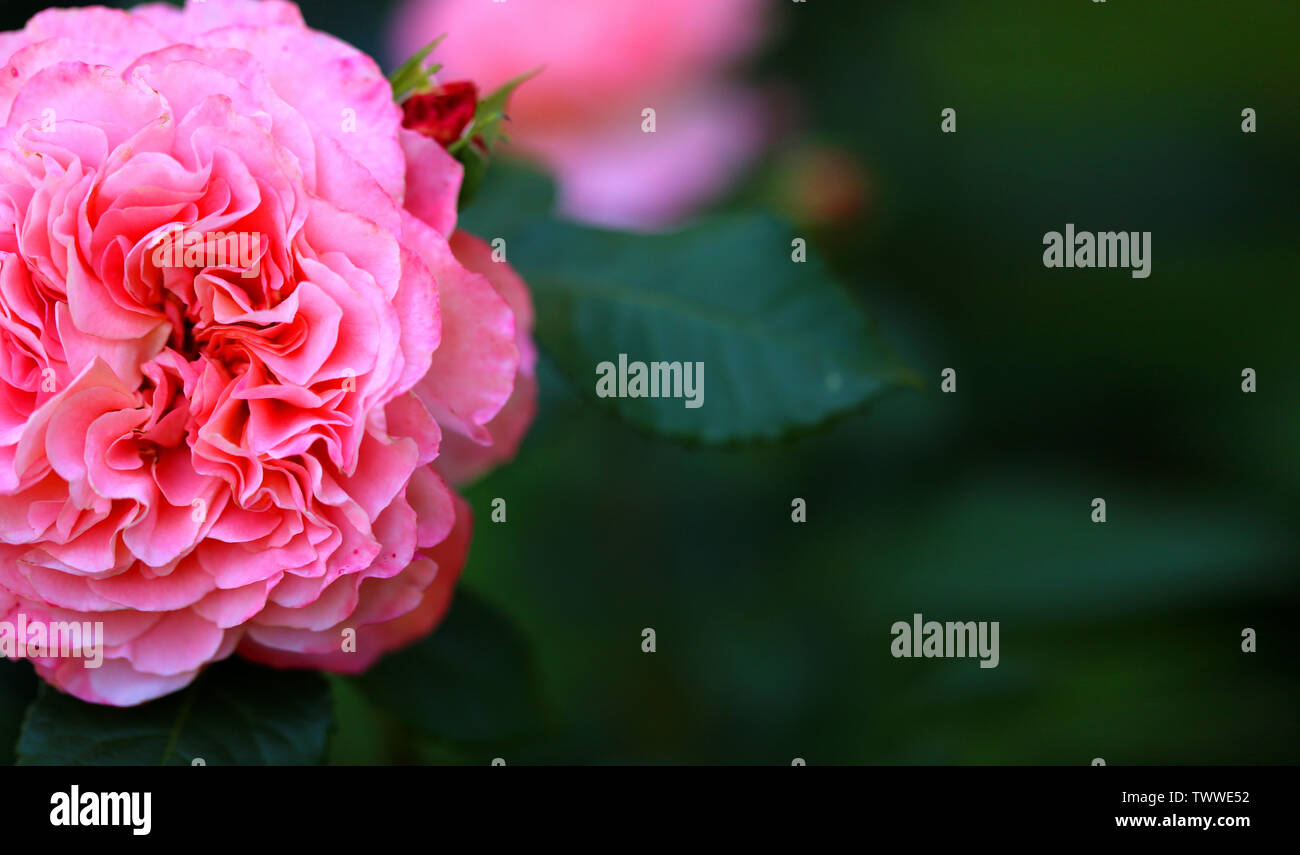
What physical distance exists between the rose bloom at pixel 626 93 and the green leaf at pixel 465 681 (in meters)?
0.84

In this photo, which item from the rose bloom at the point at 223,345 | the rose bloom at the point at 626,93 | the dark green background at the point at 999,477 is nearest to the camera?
the rose bloom at the point at 223,345

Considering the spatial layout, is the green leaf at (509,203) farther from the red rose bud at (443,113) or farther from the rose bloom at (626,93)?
the rose bloom at (626,93)

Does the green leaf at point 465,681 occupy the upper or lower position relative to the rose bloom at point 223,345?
lower

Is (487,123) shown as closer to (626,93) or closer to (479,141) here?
(479,141)

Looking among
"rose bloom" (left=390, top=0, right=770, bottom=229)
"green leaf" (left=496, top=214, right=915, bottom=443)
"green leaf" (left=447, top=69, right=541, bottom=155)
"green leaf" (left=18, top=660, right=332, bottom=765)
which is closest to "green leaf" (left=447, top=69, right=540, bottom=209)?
"green leaf" (left=447, top=69, right=541, bottom=155)

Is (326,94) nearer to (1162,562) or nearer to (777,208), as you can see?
(777,208)

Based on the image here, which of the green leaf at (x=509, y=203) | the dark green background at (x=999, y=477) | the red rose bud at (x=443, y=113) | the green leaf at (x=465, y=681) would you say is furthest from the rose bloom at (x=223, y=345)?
the dark green background at (x=999, y=477)

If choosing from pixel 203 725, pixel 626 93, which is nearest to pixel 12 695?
pixel 203 725

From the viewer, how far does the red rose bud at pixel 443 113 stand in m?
0.78

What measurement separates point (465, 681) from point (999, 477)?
110 centimetres

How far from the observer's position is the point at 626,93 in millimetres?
1912

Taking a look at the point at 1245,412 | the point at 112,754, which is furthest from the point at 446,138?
the point at 1245,412

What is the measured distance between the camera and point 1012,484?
183cm

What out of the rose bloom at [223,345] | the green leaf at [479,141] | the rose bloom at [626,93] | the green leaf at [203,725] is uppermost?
the rose bloom at [626,93]
